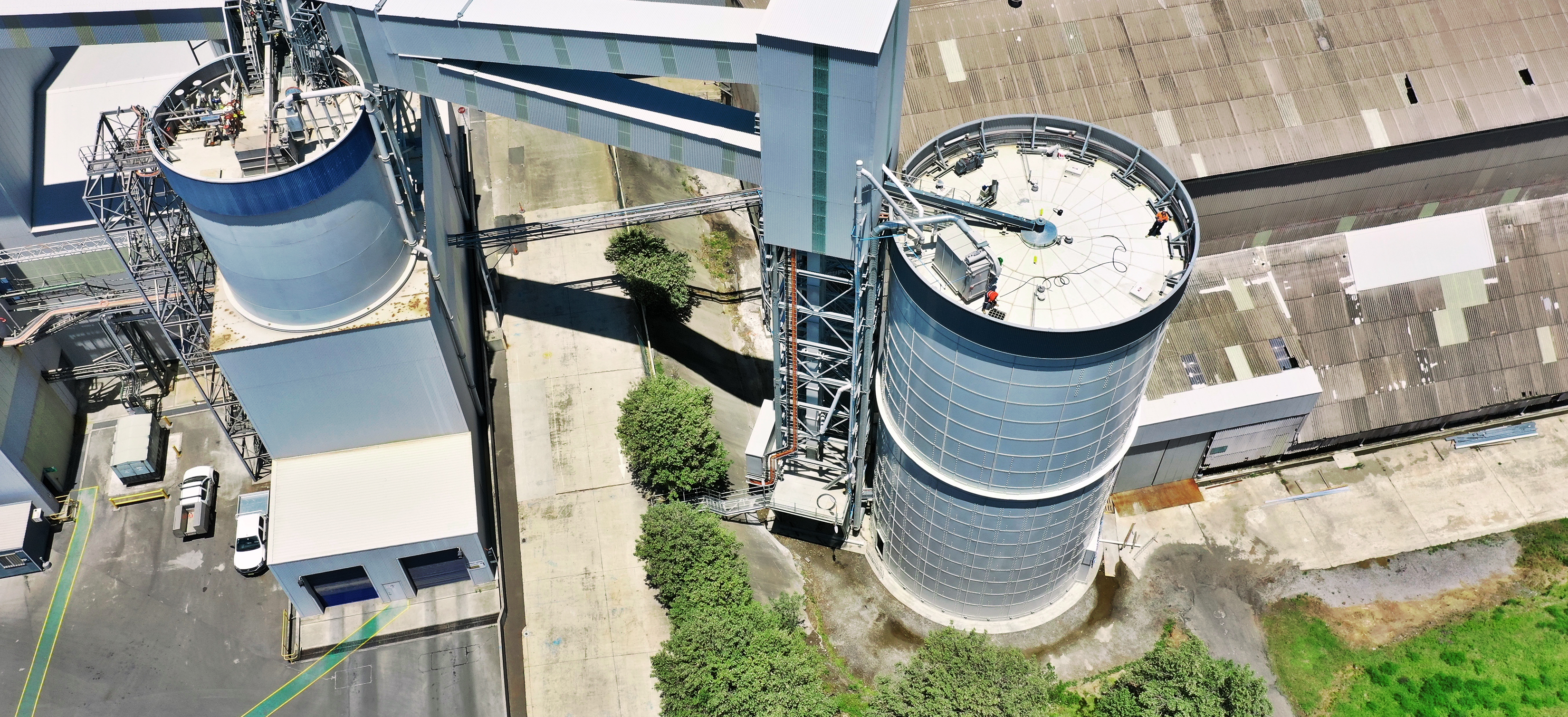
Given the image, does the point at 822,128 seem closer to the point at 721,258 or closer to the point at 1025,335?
the point at 1025,335

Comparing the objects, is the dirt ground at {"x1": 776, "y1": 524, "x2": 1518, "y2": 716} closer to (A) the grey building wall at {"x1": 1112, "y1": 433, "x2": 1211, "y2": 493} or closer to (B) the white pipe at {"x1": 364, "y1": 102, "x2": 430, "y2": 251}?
(A) the grey building wall at {"x1": 1112, "y1": 433, "x2": 1211, "y2": 493}

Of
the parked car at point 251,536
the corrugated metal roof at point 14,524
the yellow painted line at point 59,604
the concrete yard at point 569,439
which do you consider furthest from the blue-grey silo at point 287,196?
the yellow painted line at point 59,604

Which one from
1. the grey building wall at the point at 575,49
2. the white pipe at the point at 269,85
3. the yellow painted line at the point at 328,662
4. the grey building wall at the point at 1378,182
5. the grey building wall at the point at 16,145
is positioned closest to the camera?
the grey building wall at the point at 575,49

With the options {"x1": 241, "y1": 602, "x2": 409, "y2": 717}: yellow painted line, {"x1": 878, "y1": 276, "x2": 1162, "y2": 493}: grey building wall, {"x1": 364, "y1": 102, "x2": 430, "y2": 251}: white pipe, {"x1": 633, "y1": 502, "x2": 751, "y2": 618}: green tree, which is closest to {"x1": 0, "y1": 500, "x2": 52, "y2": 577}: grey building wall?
{"x1": 241, "y1": 602, "x2": 409, "y2": 717}: yellow painted line

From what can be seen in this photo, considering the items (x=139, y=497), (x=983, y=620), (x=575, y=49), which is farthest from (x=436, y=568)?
(x=983, y=620)

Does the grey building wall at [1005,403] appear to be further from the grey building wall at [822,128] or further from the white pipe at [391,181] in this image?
the white pipe at [391,181]
